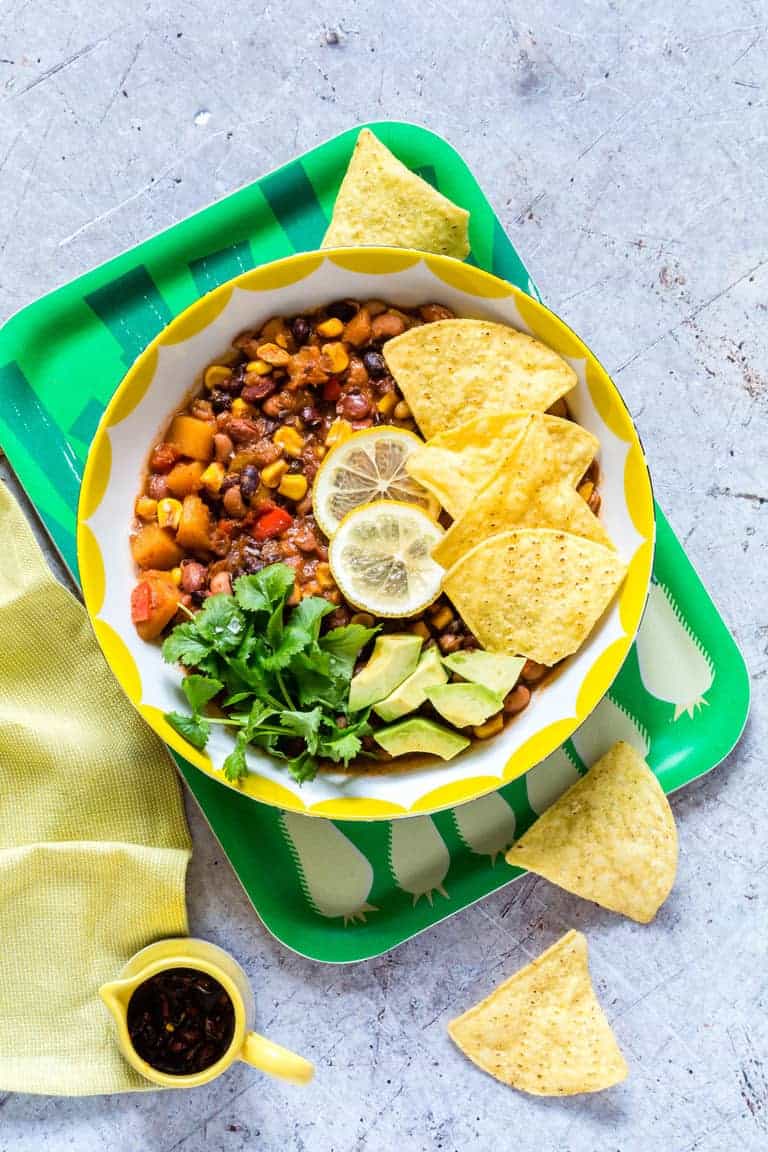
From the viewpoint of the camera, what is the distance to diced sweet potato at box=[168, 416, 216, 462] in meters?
3.05

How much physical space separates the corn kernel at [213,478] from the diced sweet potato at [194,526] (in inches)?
1.9

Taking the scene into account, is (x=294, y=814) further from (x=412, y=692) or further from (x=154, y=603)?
(x=154, y=603)

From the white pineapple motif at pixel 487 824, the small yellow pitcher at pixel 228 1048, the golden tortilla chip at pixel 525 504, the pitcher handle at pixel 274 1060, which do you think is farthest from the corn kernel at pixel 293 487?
the pitcher handle at pixel 274 1060

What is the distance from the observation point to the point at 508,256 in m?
3.24

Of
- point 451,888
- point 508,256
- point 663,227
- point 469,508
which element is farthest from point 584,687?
point 663,227

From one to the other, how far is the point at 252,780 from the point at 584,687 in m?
0.97

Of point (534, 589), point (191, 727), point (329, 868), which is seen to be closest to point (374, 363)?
point (534, 589)

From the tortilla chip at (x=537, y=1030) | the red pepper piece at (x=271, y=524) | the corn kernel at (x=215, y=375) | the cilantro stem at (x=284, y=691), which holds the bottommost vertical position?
the tortilla chip at (x=537, y=1030)

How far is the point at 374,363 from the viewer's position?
10.1ft

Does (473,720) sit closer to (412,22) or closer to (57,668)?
(57,668)

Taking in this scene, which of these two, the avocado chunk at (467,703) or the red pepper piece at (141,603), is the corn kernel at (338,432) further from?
the avocado chunk at (467,703)

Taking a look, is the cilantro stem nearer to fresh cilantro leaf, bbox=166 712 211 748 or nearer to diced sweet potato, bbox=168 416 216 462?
fresh cilantro leaf, bbox=166 712 211 748

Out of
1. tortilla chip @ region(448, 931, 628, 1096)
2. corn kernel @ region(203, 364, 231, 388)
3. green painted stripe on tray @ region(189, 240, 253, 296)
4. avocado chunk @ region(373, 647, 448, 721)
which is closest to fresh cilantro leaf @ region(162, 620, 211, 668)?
avocado chunk @ region(373, 647, 448, 721)

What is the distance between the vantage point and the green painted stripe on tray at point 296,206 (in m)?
3.22
